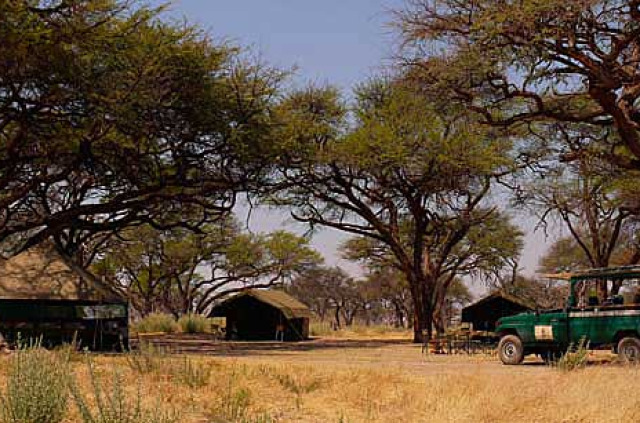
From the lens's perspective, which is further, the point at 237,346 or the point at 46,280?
the point at 237,346

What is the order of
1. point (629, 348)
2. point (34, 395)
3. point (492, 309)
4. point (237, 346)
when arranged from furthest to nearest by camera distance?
point (492, 309) < point (237, 346) < point (629, 348) < point (34, 395)

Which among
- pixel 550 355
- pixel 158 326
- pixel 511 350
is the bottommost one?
pixel 550 355

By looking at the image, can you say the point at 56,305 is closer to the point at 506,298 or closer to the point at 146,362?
the point at 146,362

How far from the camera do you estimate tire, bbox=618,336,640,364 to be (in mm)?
18875

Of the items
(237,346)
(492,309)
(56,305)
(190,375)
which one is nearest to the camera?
(190,375)

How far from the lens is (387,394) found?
13.2m

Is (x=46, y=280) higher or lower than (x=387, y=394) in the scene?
higher

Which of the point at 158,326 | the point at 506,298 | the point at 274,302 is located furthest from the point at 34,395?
the point at 158,326

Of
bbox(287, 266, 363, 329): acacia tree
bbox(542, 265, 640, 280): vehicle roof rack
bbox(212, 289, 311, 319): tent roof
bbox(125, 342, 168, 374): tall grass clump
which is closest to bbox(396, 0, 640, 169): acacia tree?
bbox(542, 265, 640, 280): vehicle roof rack

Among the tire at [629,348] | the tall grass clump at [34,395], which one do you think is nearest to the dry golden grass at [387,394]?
the tall grass clump at [34,395]

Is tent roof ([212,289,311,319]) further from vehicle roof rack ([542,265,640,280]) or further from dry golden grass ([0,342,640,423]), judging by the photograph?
dry golden grass ([0,342,640,423])

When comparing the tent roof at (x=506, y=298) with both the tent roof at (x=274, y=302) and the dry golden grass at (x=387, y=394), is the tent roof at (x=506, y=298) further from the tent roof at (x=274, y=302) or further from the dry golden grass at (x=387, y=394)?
the dry golden grass at (x=387, y=394)

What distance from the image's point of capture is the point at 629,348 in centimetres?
1906

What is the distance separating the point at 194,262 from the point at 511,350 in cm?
3849
